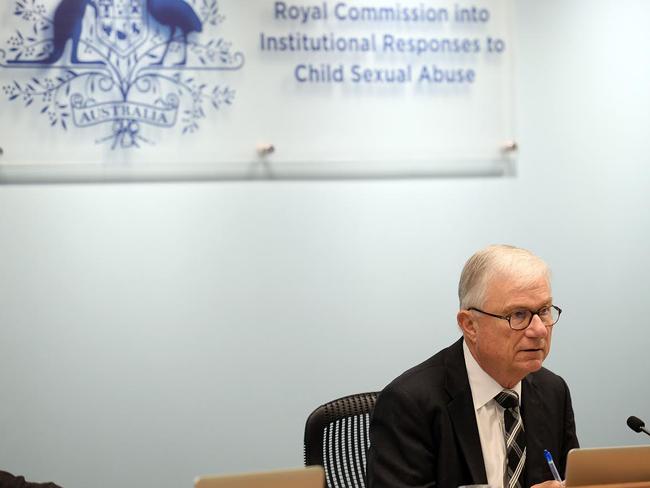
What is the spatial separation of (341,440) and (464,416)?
507 mm

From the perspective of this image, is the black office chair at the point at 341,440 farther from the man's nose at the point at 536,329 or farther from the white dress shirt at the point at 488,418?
the man's nose at the point at 536,329

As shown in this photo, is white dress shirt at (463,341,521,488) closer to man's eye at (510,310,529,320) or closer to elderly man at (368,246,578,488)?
elderly man at (368,246,578,488)

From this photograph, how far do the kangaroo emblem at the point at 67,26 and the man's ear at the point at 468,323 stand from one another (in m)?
1.96


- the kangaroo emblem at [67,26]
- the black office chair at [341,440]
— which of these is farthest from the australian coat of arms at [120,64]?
the black office chair at [341,440]

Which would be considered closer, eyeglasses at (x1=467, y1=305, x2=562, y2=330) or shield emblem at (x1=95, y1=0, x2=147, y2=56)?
eyeglasses at (x1=467, y1=305, x2=562, y2=330)

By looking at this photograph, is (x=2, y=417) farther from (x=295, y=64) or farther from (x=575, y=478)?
(x=575, y=478)

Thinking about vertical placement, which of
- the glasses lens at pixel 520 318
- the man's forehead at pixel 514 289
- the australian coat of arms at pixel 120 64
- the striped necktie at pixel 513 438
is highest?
the australian coat of arms at pixel 120 64

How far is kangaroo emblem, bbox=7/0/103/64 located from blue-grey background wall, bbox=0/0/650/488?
52cm

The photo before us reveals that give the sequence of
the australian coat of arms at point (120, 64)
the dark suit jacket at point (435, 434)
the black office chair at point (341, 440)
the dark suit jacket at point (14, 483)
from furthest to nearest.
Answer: the australian coat of arms at point (120, 64), the black office chair at point (341, 440), the dark suit jacket at point (14, 483), the dark suit jacket at point (435, 434)

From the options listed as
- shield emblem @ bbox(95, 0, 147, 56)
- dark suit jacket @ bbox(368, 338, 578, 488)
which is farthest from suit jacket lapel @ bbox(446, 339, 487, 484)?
shield emblem @ bbox(95, 0, 147, 56)

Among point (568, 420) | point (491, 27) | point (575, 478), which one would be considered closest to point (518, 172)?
point (491, 27)

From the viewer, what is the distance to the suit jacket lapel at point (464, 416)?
187 centimetres

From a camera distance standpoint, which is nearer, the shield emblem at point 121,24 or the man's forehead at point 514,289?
the man's forehead at point 514,289

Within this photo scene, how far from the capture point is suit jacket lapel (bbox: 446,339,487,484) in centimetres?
187
